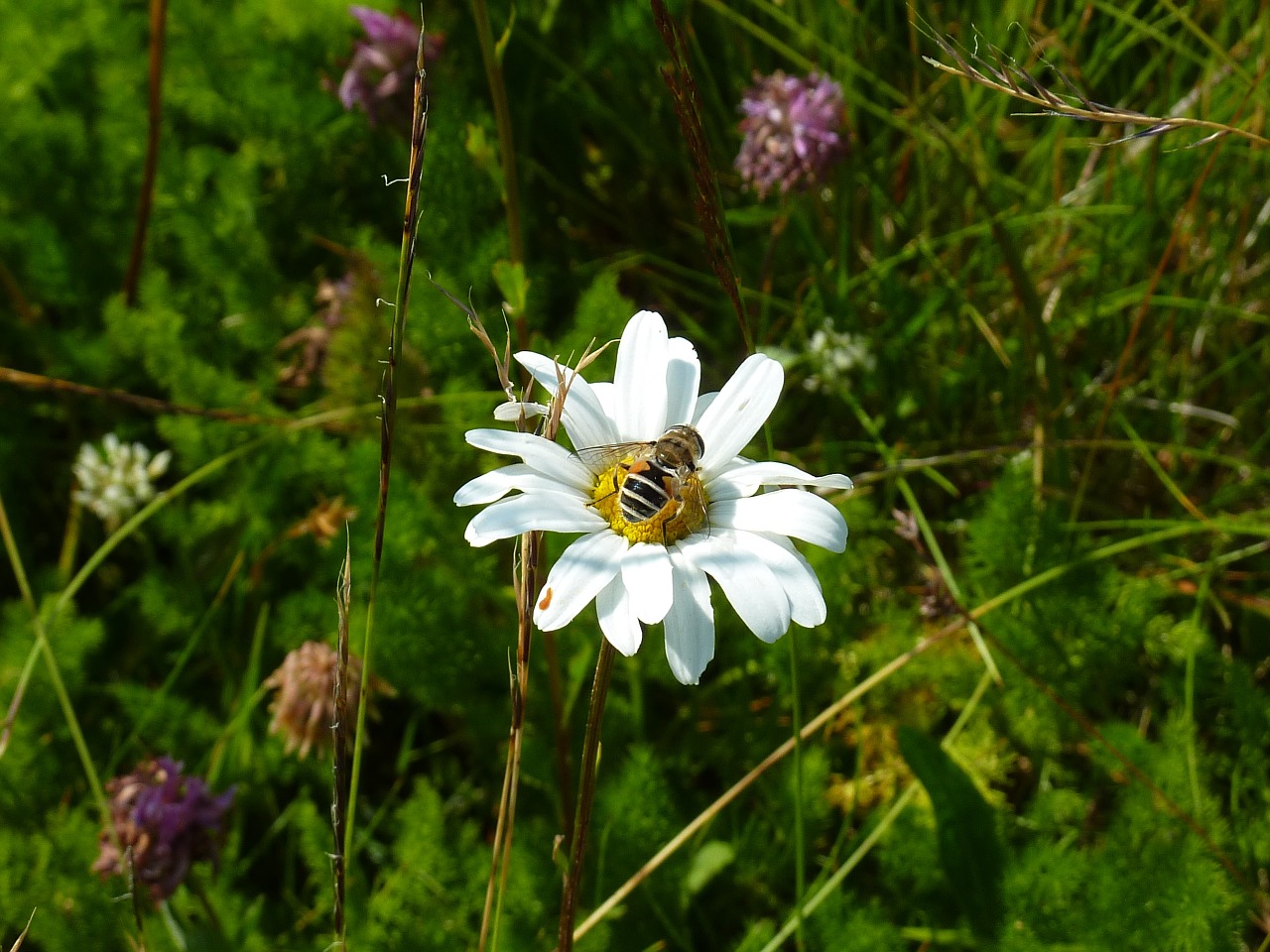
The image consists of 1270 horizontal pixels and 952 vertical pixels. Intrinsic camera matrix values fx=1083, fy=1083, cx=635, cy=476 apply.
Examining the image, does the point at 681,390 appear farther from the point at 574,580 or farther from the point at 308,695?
the point at 308,695

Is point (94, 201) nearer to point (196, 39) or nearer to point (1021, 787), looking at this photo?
point (196, 39)

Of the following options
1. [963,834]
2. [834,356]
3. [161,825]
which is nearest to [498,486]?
[161,825]

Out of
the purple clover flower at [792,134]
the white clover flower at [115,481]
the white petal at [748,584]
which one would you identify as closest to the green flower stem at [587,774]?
the white petal at [748,584]

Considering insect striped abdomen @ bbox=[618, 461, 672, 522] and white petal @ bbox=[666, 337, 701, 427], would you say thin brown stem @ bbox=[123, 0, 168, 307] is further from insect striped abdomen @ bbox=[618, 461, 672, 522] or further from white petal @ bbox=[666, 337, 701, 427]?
insect striped abdomen @ bbox=[618, 461, 672, 522]

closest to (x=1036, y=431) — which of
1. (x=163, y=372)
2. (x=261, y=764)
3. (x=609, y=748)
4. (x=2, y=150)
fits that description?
(x=609, y=748)

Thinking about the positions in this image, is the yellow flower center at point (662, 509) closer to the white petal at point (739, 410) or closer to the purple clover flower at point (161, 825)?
the white petal at point (739, 410)

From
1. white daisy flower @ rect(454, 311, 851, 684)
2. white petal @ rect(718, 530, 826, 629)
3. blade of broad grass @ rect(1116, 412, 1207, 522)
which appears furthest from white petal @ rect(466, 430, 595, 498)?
blade of broad grass @ rect(1116, 412, 1207, 522)

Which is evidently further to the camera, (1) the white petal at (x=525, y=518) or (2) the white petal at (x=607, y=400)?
(2) the white petal at (x=607, y=400)
